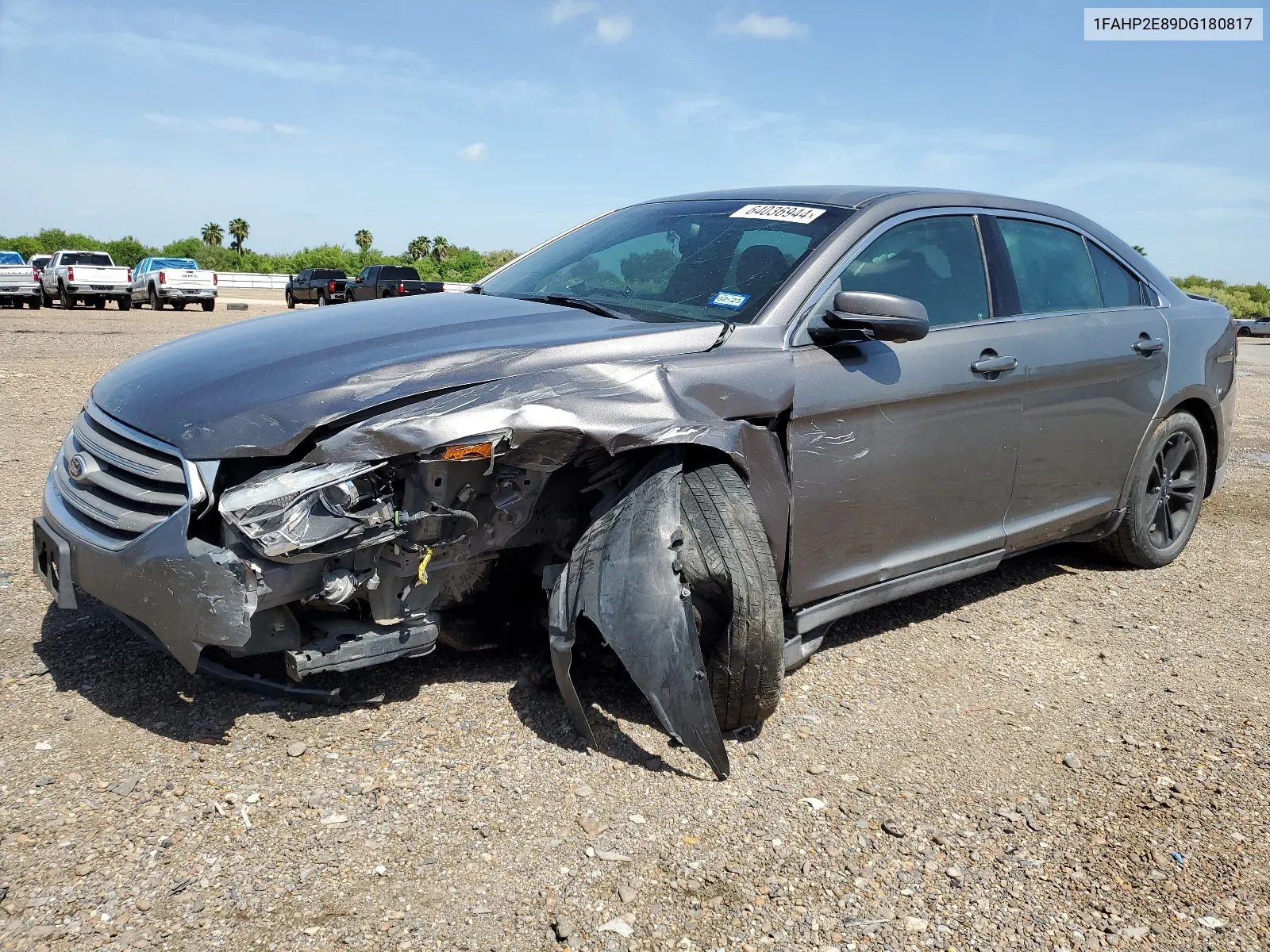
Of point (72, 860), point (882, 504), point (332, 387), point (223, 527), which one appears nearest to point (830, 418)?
point (882, 504)

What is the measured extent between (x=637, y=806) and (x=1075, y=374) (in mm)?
2686

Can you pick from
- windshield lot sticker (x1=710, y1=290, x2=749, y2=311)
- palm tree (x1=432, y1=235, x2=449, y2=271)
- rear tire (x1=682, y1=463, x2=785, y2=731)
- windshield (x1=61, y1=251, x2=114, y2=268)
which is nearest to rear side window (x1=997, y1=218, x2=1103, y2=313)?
windshield lot sticker (x1=710, y1=290, x2=749, y2=311)

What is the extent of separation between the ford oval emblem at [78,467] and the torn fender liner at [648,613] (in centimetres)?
152

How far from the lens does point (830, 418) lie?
3490 mm

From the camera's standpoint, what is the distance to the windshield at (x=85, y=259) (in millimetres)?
29875

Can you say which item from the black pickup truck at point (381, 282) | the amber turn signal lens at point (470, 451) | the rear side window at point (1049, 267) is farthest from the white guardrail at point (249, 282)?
the amber turn signal lens at point (470, 451)

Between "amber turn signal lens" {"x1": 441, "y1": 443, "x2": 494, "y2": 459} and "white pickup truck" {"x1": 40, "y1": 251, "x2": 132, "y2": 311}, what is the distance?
30.1 meters

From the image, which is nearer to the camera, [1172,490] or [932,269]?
[932,269]

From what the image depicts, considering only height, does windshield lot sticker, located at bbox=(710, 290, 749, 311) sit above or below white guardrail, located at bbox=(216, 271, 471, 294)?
above

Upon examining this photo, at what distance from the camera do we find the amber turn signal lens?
9.44ft

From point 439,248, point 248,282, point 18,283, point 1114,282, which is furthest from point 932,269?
point 439,248

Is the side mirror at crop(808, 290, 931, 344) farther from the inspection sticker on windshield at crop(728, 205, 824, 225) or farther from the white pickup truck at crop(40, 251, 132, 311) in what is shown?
the white pickup truck at crop(40, 251, 132, 311)

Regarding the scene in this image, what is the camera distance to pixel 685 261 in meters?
3.98

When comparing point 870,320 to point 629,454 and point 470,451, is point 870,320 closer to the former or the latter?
point 629,454
